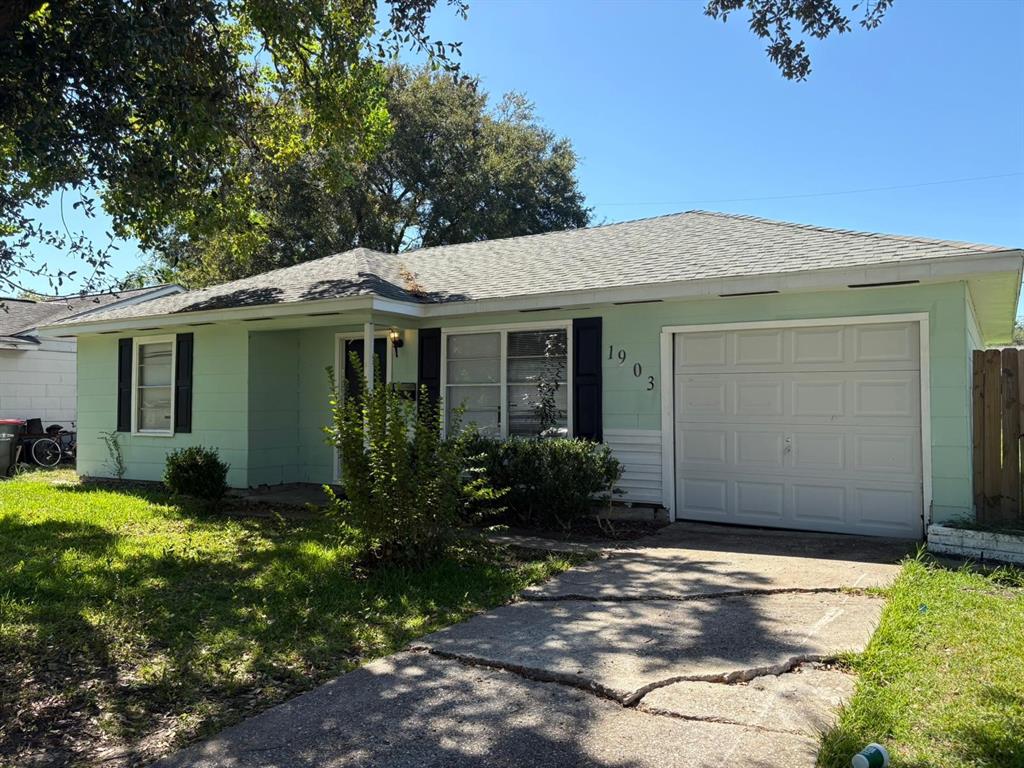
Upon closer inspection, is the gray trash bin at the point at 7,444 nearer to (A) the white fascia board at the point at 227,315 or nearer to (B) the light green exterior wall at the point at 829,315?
(A) the white fascia board at the point at 227,315

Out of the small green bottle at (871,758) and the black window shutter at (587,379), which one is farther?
the black window shutter at (587,379)

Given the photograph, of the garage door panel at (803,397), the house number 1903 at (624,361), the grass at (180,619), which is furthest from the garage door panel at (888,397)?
the grass at (180,619)

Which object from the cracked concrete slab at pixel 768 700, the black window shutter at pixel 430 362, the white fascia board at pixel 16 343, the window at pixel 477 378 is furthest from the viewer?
the white fascia board at pixel 16 343

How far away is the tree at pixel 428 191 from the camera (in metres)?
23.6

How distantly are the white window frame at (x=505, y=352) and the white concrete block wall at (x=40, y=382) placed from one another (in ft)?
41.3

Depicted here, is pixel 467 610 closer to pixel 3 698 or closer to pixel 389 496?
pixel 389 496

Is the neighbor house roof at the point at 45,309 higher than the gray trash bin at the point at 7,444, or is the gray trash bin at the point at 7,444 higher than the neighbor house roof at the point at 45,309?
the neighbor house roof at the point at 45,309

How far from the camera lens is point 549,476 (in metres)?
7.71

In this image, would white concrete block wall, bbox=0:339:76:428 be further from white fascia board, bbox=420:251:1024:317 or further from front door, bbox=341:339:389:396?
white fascia board, bbox=420:251:1024:317

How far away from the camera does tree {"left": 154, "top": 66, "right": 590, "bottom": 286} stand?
23.6 metres

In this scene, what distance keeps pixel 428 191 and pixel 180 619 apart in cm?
2206

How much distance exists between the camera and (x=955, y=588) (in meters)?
5.21

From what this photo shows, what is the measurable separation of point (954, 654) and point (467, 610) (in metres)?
2.87

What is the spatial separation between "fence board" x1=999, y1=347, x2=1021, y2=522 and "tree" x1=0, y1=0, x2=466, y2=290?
21.1 ft
